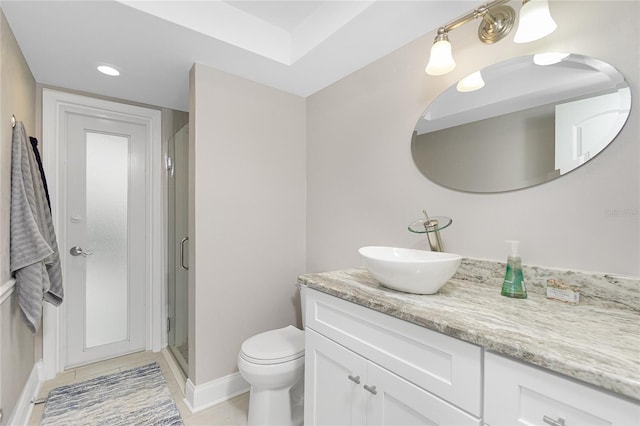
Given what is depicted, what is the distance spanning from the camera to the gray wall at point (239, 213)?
1.88 meters

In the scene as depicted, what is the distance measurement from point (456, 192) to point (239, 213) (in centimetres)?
138

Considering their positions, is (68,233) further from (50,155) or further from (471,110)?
(471,110)

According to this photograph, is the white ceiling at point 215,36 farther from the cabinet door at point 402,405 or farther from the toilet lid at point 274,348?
the toilet lid at point 274,348

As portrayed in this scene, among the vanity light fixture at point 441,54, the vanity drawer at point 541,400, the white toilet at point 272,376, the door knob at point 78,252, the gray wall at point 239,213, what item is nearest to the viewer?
the vanity drawer at point 541,400

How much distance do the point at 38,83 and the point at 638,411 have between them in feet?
11.3

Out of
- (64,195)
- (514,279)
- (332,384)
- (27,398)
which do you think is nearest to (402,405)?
(332,384)

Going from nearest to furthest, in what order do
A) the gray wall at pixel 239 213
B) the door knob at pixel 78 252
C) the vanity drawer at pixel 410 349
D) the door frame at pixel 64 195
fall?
the vanity drawer at pixel 410 349, the gray wall at pixel 239 213, the door frame at pixel 64 195, the door knob at pixel 78 252

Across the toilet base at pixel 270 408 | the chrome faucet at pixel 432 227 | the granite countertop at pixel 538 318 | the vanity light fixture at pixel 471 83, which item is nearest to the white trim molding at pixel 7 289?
the toilet base at pixel 270 408

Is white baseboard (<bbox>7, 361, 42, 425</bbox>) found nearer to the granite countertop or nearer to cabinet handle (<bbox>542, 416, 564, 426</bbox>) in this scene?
the granite countertop

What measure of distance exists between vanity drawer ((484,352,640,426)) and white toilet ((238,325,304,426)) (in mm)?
1059

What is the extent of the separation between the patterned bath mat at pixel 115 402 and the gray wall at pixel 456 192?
1.36m

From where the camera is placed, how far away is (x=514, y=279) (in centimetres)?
109

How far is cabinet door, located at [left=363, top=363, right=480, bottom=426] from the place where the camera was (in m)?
0.84

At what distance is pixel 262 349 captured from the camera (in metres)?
1.63
